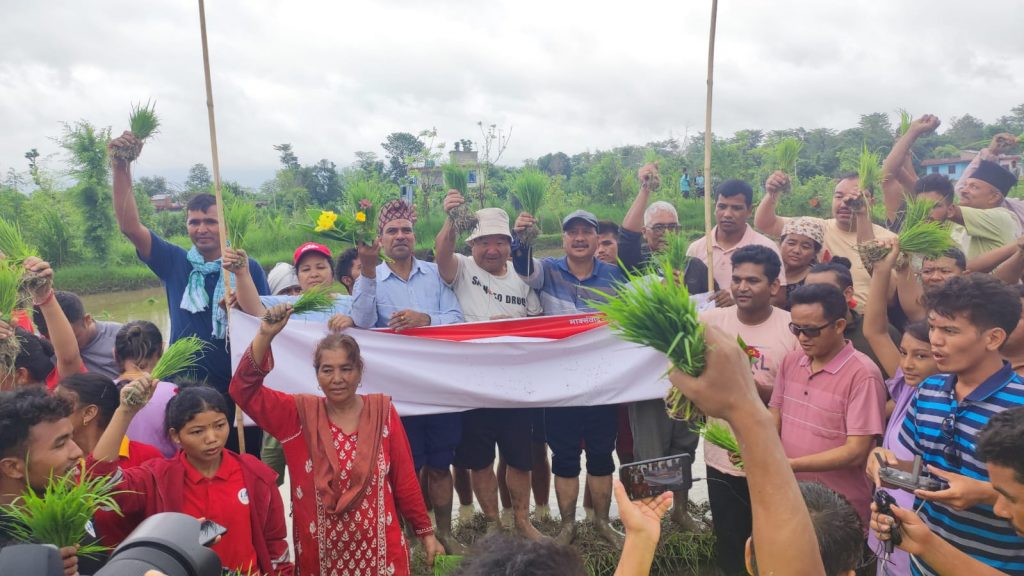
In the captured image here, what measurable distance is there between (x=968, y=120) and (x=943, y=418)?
123 ft

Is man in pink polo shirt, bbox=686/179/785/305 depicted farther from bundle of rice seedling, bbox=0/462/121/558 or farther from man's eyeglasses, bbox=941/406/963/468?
bundle of rice seedling, bbox=0/462/121/558

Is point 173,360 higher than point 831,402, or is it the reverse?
point 173,360

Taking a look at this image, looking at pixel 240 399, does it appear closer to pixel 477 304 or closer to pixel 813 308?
pixel 477 304

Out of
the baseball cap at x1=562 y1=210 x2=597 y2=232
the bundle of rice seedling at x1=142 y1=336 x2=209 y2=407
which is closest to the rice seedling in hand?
the bundle of rice seedling at x1=142 y1=336 x2=209 y2=407

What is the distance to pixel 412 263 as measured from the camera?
456 centimetres

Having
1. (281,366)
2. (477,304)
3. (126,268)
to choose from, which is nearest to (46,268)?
(281,366)

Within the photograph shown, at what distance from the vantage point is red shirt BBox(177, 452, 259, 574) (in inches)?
112

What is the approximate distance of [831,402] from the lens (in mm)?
3211

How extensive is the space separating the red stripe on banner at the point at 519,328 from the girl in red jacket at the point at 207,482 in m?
1.54

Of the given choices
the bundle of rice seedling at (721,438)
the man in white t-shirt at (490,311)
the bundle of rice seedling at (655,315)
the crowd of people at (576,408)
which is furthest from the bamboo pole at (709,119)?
the bundle of rice seedling at (655,315)

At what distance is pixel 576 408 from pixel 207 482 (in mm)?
2260

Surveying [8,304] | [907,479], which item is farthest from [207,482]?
[907,479]

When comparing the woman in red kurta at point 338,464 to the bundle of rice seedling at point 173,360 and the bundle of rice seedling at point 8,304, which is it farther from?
the bundle of rice seedling at point 8,304

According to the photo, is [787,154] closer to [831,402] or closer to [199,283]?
[831,402]
